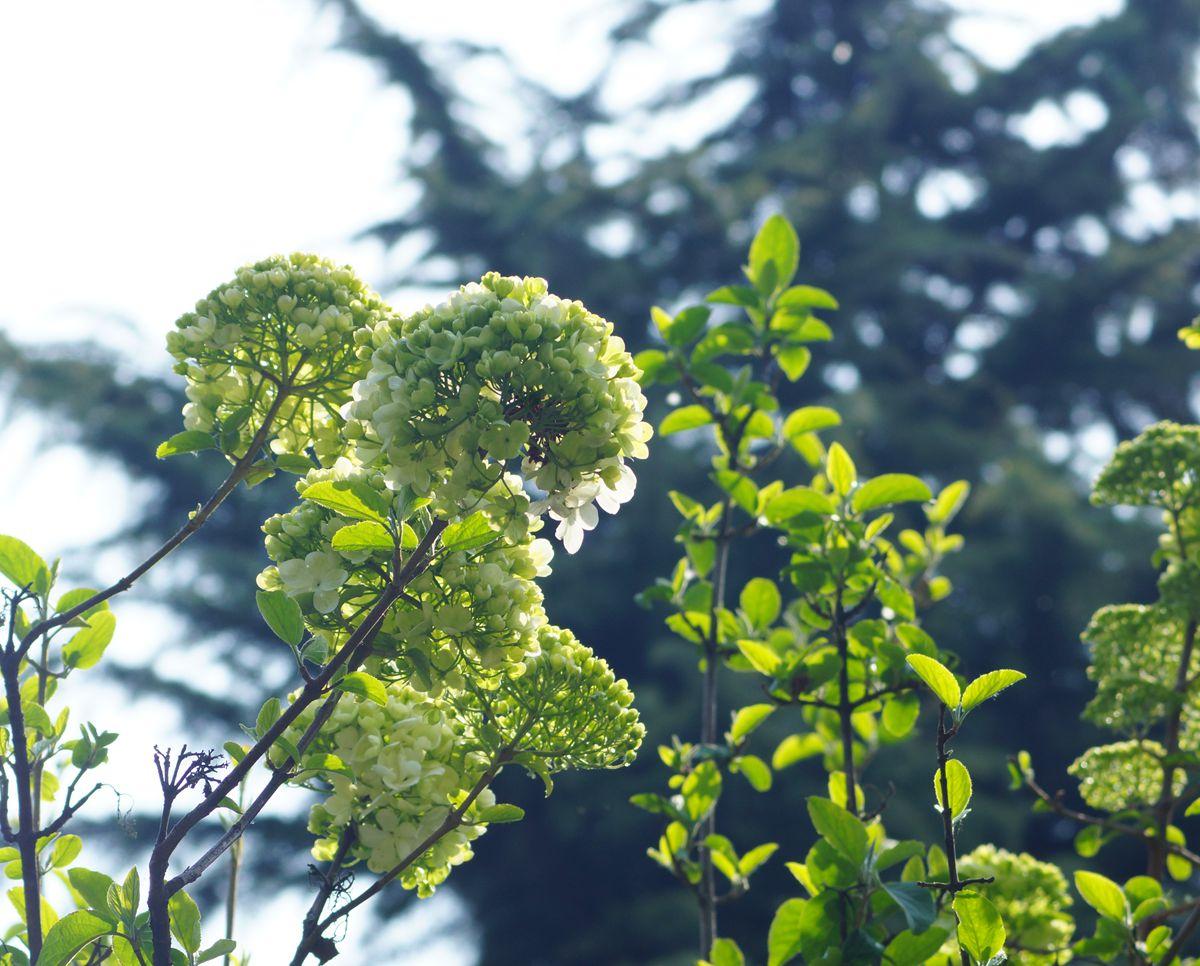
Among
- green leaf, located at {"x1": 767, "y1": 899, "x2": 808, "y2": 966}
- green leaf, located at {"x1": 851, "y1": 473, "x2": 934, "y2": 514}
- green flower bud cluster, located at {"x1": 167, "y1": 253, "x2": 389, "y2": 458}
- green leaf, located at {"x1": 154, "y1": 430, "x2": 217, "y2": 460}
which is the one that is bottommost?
green leaf, located at {"x1": 767, "y1": 899, "x2": 808, "y2": 966}

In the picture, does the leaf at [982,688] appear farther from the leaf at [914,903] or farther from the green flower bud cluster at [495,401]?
the green flower bud cluster at [495,401]

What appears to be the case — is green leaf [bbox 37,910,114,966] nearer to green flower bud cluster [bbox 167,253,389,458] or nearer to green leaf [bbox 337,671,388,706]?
green leaf [bbox 337,671,388,706]

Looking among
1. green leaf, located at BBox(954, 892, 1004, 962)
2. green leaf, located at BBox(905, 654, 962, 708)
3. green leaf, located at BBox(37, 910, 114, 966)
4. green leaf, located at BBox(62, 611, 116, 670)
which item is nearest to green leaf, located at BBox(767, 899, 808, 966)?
green leaf, located at BBox(954, 892, 1004, 962)

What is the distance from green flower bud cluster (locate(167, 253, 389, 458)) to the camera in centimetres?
103

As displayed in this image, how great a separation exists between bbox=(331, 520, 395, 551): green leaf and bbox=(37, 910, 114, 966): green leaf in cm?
34

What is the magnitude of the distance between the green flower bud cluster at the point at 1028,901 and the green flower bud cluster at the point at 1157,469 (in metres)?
0.51

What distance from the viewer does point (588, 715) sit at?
104cm

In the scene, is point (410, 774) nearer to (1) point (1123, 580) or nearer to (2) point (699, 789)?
(2) point (699, 789)

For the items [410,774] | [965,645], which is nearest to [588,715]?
[410,774]

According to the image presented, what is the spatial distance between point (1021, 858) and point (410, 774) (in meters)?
0.96

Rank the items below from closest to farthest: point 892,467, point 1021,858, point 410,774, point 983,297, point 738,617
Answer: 1. point 410,774
2. point 1021,858
3. point 738,617
4. point 892,467
5. point 983,297

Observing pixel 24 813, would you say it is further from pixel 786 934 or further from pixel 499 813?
pixel 786 934

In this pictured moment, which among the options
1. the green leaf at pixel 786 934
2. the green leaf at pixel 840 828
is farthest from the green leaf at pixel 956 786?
the green leaf at pixel 786 934

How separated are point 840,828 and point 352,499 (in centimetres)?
55
